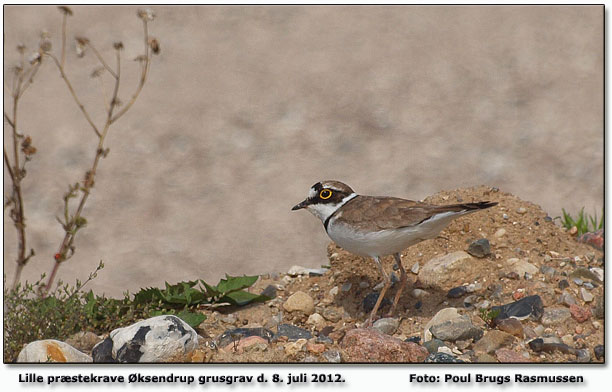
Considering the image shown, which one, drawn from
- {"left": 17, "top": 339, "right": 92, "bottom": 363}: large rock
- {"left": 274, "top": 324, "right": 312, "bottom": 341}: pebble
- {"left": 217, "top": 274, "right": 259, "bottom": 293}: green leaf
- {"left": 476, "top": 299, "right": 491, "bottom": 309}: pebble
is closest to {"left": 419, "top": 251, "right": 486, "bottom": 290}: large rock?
{"left": 476, "top": 299, "right": 491, "bottom": 309}: pebble

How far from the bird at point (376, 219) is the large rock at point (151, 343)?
1.57 m

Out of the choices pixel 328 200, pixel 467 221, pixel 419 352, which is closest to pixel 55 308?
pixel 328 200

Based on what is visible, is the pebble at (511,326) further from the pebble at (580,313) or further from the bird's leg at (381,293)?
the bird's leg at (381,293)

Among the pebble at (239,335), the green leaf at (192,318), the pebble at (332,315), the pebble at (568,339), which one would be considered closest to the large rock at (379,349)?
the pebble at (239,335)

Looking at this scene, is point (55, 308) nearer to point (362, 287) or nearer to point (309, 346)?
point (309, 346)

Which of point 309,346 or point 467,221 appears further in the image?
point 467,221

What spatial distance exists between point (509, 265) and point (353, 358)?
210 cm

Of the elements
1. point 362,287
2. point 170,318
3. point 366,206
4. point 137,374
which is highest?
point 366,206

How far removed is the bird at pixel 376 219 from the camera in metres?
6.36

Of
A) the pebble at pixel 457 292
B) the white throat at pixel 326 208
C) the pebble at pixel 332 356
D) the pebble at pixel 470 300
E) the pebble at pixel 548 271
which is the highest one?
the white throat at pixel 326 208

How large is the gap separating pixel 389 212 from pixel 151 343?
2.25m

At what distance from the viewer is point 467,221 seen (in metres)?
7.75

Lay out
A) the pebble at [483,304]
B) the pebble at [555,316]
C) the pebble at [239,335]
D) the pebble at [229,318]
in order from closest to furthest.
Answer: the pebble at [239,335], the pebble at [555,316], the pebble at [483,304], the pebble at [229,318]

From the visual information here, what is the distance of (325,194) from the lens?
6.91 metres
